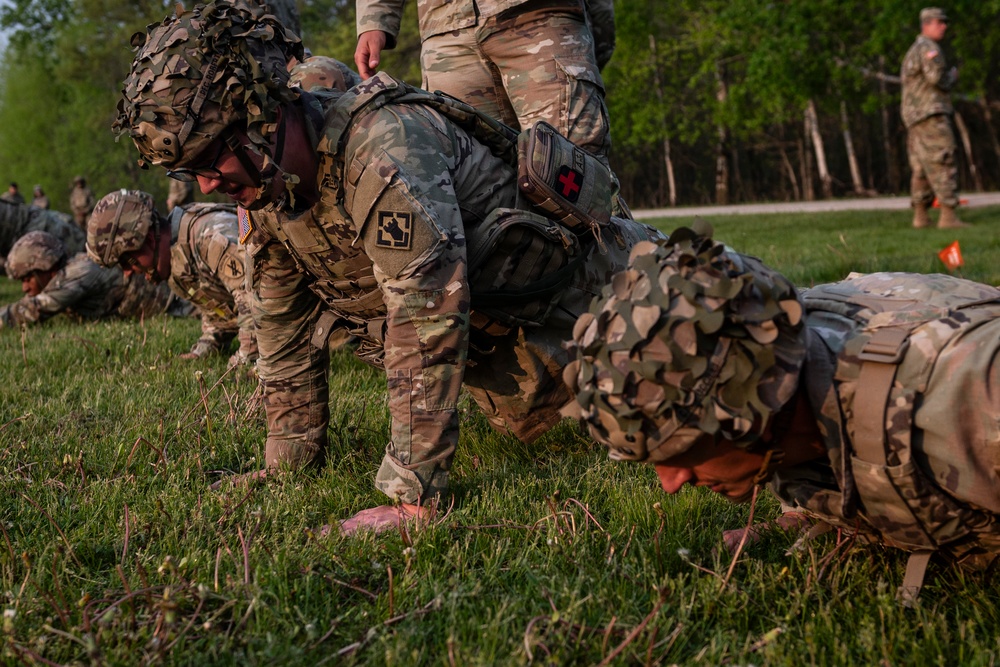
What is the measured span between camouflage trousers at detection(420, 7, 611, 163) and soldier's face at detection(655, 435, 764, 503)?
1961 mm

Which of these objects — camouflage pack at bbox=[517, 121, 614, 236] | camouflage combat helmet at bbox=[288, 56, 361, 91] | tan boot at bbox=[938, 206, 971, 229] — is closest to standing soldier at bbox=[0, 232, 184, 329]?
camouflage combat helmet at bbox=[288, 56, 361, 91]

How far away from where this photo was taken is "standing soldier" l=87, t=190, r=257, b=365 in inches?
239

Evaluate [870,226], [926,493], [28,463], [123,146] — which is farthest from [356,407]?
[123,146]

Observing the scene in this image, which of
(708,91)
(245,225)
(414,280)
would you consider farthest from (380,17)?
(708,91)

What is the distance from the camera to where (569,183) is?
3.31 meters

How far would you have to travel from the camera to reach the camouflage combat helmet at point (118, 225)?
6137mm

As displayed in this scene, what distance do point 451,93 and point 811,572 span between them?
276 centimetres

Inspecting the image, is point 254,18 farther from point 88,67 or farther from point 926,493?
point 88,67

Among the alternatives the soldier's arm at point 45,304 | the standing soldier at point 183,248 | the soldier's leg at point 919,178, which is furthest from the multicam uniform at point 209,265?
the soldier's leg at point 919,178

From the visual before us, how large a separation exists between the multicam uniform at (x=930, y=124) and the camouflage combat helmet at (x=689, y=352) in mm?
11894

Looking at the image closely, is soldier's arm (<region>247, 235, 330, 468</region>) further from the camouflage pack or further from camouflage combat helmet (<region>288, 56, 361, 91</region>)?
camouflage combat helmet (<region>288, 56, 361, 91</region>)

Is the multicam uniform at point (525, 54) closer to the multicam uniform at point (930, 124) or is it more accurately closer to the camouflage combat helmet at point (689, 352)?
the camouflage combat helmet at point (689, 352)

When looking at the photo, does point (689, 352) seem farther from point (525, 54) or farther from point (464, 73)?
point (464, 73)

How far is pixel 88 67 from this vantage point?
117ft
